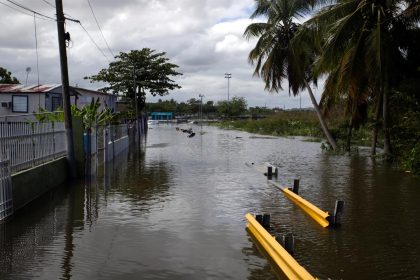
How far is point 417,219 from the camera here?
10.1 metres

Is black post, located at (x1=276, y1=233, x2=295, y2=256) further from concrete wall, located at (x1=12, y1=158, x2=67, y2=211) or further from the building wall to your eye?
the building wall

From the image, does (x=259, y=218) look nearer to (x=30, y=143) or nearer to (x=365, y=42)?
(x=30, y=143)

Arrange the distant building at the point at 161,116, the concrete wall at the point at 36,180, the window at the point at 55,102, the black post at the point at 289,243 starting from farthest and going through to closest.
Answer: the distant building at the point at 161,116, the window at the point at 55,102, the concrete wall at the point at 36,180, the black post at the point at 289,243

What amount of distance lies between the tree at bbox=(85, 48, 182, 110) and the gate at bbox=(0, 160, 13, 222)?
51.0 meters

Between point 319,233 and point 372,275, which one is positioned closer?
point 372,275

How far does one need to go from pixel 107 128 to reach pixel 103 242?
1578 centimetres

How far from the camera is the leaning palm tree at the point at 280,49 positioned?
98.8 ft

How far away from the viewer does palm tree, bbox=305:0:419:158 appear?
19078mm

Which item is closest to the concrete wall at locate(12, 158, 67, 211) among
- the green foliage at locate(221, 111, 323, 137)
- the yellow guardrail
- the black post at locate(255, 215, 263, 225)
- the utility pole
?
the utility pole

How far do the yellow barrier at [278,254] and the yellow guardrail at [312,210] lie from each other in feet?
4.72

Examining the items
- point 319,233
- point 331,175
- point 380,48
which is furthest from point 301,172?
point 319,233

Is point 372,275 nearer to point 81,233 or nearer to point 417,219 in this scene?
point 417,219

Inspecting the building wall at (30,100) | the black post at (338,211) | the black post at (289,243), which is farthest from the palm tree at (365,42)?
the building wall at (30,100)

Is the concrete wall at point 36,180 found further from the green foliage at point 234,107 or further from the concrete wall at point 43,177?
the green foliage at point 234,107
